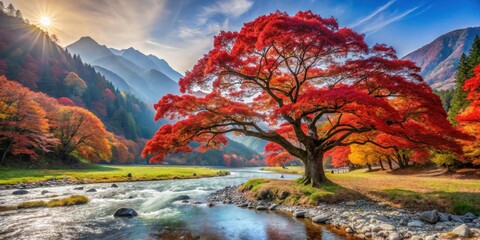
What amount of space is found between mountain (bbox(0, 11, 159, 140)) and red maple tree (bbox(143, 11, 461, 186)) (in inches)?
3356

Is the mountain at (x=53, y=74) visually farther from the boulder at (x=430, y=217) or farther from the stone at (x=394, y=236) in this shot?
the boulder at (x=430, y=217)

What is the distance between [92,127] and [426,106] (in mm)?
58459

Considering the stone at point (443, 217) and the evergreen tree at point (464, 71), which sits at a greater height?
the evergreen tree at point (464, 71)

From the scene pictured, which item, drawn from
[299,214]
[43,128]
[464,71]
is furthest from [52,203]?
[464,71]

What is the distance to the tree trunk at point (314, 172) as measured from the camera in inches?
764

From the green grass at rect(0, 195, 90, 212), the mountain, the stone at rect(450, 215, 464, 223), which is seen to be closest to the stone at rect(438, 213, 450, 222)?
the stone at rect(450, 215, 464, 223)

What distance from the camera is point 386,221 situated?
11.7 meters

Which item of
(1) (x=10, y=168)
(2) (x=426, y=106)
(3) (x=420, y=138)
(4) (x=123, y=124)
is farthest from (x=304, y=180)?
(4) (x=123, y=124)

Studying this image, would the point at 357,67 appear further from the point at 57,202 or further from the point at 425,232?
the point at 57,202

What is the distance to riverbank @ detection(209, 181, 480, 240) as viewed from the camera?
32.2 feet

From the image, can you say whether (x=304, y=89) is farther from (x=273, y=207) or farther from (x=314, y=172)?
(x=273, y=207)

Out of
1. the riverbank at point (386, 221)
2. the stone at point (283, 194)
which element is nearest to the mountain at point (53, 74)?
the stone at point (283, 194)

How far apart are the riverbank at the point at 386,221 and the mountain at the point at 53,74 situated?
9428 cm

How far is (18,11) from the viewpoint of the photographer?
118750mm
